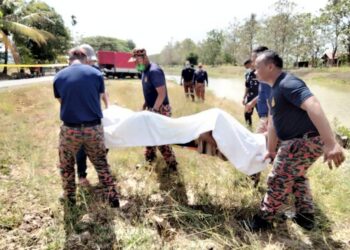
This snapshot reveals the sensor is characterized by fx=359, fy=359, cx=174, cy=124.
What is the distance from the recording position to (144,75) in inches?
188

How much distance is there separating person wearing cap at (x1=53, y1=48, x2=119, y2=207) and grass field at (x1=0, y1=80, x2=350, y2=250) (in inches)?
13.6

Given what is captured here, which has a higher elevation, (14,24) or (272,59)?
(14,24)

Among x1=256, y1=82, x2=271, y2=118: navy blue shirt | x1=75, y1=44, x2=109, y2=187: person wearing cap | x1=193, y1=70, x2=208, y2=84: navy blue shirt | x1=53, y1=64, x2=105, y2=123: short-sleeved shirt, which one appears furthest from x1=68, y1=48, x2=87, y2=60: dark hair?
x1=193, y1=70, x2=208, y2=84: navy blue shirt

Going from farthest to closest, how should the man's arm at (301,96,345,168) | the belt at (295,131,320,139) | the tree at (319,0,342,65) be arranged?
the tree at (319,0,342,65) → the belt at (295,131,320,139) → the man's arm at (301,96,345,168)

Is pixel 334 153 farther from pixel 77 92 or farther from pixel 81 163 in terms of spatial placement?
pixel 81 163

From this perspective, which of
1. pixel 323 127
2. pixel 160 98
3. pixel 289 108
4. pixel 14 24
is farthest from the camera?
pixel 14 24

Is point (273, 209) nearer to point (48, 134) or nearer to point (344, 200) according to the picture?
point (344, 200)

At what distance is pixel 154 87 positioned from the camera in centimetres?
471

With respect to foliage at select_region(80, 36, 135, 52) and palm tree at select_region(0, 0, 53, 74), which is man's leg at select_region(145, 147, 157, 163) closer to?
palm tree at select_region(0, 0, 53, 74)

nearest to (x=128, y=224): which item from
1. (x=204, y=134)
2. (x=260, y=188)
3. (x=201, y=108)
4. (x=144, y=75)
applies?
(x=204, y=134)

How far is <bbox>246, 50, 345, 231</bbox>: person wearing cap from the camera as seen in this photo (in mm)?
2809

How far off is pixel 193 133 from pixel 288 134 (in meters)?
1.01

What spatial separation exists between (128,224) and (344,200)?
234 cm

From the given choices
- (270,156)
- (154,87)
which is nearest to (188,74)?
(154,87)
